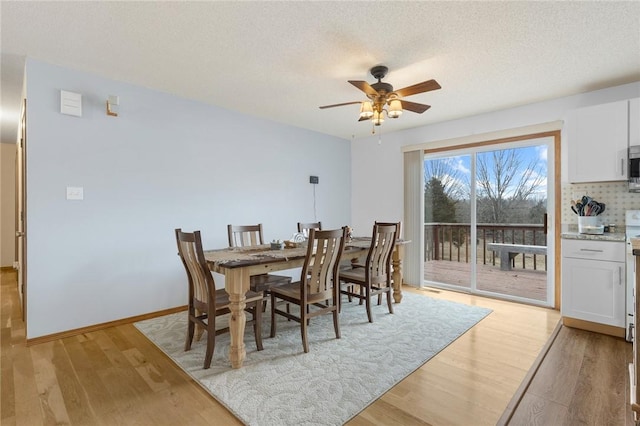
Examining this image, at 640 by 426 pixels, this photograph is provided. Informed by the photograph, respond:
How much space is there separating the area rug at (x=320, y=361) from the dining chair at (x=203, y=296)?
0.18 m

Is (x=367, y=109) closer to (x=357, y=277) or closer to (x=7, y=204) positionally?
(x=357, y=277)

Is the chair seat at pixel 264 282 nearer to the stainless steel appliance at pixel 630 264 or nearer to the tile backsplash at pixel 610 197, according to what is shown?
the stainless steel appliance at pixel 630 264

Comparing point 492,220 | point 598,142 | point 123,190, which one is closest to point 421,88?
point 598,142

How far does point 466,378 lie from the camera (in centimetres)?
215

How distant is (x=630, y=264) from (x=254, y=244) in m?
3.48

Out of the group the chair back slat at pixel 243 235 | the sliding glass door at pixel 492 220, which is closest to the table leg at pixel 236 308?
the chair back slat at pixel 243 235

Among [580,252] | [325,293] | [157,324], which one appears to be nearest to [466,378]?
[325,293]

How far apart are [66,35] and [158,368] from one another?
8.31ft

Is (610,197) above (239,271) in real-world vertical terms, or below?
above

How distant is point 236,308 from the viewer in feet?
7.45

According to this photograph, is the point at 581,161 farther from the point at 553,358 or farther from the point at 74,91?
the point at 74,91

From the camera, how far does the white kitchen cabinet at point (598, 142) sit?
116 inches

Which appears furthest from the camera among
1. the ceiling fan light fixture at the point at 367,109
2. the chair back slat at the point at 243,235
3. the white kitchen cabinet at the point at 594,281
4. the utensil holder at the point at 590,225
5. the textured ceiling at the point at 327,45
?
the chair back slat at the point at 243,235

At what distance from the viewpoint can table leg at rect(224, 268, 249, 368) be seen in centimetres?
226
